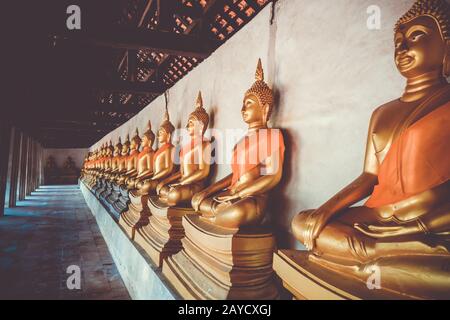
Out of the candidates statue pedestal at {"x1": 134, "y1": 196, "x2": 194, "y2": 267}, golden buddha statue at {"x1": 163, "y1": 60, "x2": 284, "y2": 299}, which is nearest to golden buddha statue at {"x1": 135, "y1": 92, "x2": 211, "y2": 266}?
statue pedestal at {"x1": 134, "y1": 196, "x2": 194, "y2": 267}

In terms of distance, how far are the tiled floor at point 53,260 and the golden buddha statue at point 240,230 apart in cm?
113

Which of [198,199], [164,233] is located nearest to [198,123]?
[198,199]

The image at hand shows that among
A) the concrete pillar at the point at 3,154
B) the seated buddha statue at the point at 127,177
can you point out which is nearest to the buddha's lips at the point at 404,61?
the seated buddha statue at the point at 127,177

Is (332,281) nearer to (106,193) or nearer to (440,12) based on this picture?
(440,12)

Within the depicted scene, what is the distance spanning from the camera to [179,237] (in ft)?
7.68

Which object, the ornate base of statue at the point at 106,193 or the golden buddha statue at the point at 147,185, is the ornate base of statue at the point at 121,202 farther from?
the ornate base of statue at the point at 106,193

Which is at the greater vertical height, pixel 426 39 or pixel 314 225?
pixel 426 39

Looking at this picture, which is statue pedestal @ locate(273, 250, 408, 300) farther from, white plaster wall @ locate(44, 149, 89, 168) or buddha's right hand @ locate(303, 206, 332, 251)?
white plaster wall @ locate(44, 149, 89, 168)

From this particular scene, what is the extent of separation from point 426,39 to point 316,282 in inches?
34.8

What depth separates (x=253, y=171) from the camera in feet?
5.76
